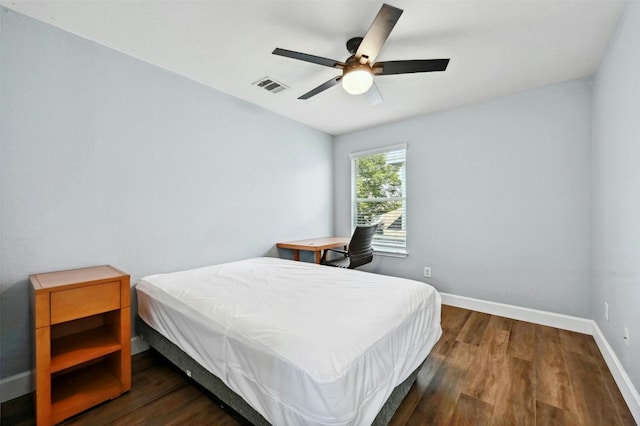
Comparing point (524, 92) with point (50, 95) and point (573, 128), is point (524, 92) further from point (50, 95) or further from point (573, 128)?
point (50, 95)

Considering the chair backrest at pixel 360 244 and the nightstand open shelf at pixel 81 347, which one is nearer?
the nightstand open shelf at pixel 81 347

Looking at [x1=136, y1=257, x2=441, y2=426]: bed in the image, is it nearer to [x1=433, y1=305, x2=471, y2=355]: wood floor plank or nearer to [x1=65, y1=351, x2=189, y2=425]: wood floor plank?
[x1=65, y1=351, x2=189, y2=425]: wood floor plank

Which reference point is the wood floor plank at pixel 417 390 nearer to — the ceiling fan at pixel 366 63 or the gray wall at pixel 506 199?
the gray wall at pixel 506 199

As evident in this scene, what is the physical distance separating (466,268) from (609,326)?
1.24m

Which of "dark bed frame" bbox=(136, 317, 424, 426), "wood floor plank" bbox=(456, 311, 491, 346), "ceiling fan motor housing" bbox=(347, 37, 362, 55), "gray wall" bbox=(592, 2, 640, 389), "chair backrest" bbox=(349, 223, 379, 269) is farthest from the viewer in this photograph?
"chair backrest" bbox=(349, 223, 379, 269)

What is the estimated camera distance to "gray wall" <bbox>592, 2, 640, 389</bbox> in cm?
150

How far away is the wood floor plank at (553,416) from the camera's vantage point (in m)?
1.41

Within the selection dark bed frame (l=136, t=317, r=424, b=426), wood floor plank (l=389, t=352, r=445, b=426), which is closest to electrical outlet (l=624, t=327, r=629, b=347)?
wood floor plank (l=389, t=352, r=445, b=426)

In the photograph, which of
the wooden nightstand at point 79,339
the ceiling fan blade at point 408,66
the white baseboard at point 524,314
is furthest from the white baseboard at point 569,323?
the wooden nightstand at point 79,339

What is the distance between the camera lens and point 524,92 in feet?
8.96

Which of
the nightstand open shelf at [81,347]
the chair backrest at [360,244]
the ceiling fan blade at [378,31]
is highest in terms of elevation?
the ceiling fan blade at [378,31]

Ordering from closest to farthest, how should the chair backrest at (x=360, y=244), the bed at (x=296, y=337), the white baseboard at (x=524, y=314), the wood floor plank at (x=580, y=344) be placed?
1. the bed at (x=296, y=337)
2. the wood floor plank at (x=580, y=344)
3. the white baseboard at (x=524, y=314)
4. the chair backrest at (x=360, y=244)

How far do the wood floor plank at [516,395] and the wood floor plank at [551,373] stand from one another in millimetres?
51

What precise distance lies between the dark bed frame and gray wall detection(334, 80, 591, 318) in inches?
78.1
